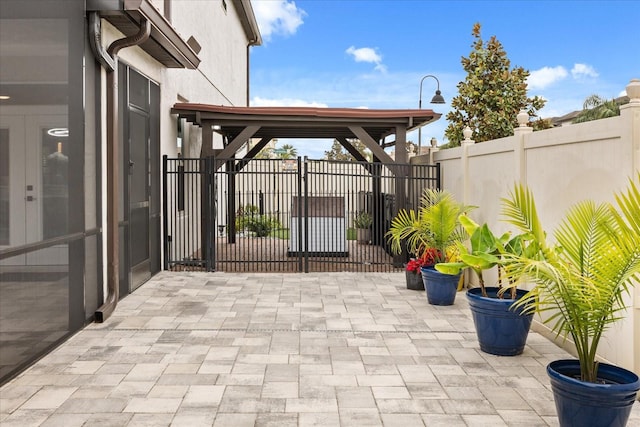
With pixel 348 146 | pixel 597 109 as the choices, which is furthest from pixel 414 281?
pixel 597 109

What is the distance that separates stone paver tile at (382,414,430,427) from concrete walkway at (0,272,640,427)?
13 millimetres

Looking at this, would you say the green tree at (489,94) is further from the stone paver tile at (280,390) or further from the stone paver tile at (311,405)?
the stone paver tile at (311,405)

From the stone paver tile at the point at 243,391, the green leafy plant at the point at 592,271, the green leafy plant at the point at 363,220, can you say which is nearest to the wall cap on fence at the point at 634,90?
the green leafy plant at the point at 592,271

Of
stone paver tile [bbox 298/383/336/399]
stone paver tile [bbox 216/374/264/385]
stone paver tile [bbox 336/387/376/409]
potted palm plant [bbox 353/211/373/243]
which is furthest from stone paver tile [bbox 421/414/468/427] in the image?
potted palm plant [bbox 353/211/373/243]

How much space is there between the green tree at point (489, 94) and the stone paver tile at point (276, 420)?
10376 mm

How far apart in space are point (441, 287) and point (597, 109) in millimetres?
22116

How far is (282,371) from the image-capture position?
4656 mm

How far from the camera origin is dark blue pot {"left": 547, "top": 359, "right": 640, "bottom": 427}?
10.6 feet

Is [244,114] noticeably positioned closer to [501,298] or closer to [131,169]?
[131,169]

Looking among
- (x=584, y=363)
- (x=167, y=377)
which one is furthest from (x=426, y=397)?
(x=167, y=377)

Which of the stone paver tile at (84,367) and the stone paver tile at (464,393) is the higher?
the stone paver tile at (84,367)

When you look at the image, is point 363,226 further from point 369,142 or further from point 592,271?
point 592,271

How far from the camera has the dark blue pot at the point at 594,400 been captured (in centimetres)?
323

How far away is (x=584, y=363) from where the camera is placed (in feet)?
11.3
